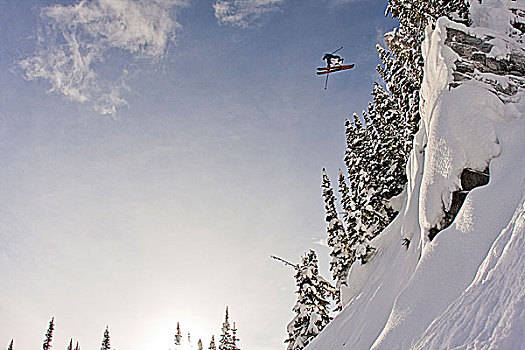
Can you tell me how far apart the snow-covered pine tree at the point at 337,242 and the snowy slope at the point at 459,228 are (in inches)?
466

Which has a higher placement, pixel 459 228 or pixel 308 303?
pixel 308 303

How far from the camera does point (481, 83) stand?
8.75m

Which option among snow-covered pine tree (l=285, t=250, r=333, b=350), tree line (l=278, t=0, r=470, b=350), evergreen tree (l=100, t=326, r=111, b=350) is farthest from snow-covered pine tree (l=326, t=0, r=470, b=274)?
evergreen tree (l=100, t=326, r=111, b=350)

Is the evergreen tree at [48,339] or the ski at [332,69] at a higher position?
the evergreen tree at [48,339]

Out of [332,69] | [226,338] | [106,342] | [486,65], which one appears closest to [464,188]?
[486,65]

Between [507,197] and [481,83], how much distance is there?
12.0 ft

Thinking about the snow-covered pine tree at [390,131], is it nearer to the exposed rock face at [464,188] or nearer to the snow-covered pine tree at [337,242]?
the snow-covered pine tree at [337,242]

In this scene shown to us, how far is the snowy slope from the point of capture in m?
4.75

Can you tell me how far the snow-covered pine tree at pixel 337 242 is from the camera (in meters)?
23.8

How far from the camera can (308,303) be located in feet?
73.6

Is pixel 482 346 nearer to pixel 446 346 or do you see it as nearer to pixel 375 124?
pixel 446 346

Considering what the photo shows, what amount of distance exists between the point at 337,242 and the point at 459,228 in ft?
63.6

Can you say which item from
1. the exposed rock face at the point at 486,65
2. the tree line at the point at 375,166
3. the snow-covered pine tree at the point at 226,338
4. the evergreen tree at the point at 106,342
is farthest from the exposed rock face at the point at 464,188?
the evergreen tree at the point at 106,342

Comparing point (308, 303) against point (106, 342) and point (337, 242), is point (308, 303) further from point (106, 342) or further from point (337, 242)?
point (106, 342)
